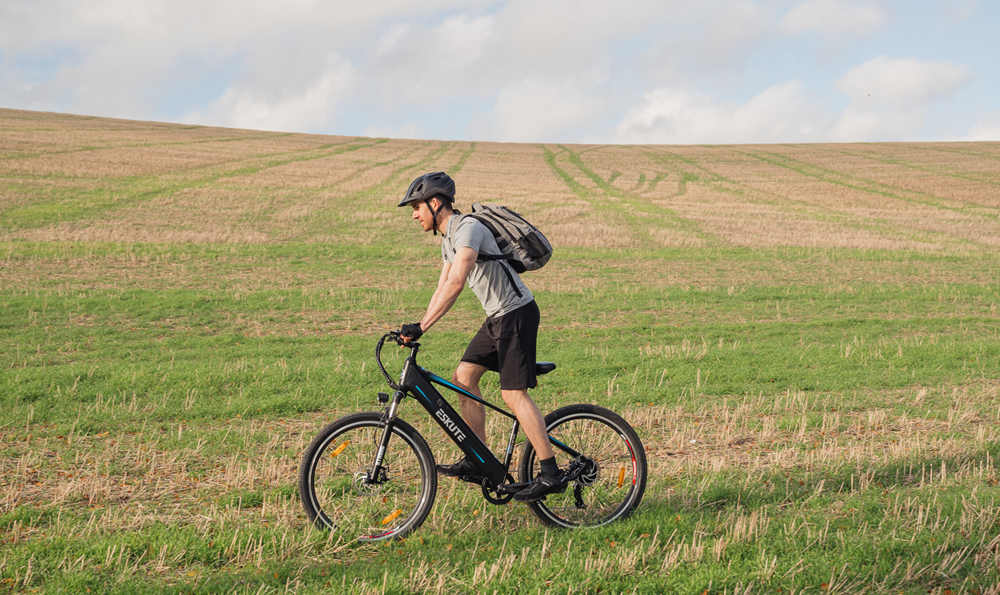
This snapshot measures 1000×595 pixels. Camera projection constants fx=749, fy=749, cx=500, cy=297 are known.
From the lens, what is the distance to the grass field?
14.9 ft

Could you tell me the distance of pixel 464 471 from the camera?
16.8ft

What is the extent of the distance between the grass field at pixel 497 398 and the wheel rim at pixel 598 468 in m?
0.22

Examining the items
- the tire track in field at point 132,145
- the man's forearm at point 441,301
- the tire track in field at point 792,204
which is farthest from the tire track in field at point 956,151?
the man's forearm at point 441,301

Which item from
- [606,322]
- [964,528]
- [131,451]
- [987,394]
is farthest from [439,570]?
[606,322]

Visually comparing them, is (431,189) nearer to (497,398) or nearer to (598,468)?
(598,468)

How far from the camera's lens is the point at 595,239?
1193 inches

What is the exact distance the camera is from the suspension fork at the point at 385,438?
16.1 ft

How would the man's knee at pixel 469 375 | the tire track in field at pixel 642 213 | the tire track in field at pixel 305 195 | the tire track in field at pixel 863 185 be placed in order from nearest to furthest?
the man's knee at pixel 469 375
the tire track in field at pixel 305 195
the tire track in field at pixel 642 213
the tire track in field at pixel 863 185

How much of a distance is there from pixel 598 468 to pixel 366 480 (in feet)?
5.41

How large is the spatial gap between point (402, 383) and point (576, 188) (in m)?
47.3

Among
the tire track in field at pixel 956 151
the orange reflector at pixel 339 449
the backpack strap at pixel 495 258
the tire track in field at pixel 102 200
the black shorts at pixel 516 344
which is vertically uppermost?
the tire track in field at pixel 956 151

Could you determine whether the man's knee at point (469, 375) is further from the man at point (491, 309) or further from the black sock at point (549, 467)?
the black sock at point (549, 467)

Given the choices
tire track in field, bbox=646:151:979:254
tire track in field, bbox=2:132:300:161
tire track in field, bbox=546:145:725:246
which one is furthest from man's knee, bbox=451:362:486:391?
tire track in field, bbox=2:132:300:161

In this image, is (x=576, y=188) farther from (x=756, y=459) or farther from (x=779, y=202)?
(x=756, y=459)
